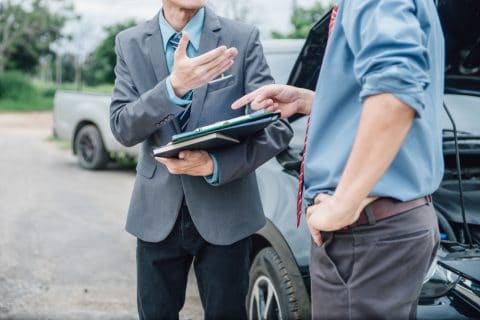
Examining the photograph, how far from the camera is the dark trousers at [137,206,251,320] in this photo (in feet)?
7.56

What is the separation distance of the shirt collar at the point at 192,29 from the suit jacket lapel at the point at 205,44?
24 mm

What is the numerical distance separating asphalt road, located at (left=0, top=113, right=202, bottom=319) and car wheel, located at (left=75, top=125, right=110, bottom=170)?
22cm

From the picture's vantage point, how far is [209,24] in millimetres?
2283

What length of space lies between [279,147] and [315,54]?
121cm

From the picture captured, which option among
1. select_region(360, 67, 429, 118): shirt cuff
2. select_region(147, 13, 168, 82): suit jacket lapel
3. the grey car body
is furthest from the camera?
the grey car body

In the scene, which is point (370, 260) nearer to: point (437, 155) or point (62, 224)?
point (437, 155)

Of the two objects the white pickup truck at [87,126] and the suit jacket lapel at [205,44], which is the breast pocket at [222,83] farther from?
the white pickup truck at [87,126]

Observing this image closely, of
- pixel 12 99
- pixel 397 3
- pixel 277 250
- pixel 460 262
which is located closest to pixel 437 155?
pixel 397 3

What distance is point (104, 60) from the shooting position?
4372cm

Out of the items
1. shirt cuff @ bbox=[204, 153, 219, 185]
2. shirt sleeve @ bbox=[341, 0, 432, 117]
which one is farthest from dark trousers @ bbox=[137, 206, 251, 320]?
shirt sleeve @ bbox=[341, 0, 432, 117]

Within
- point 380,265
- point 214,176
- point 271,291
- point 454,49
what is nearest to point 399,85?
point 380,265

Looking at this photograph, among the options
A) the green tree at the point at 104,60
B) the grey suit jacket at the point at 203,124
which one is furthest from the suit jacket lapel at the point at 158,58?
the green tree at the point at 104,60

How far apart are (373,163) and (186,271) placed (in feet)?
3.83

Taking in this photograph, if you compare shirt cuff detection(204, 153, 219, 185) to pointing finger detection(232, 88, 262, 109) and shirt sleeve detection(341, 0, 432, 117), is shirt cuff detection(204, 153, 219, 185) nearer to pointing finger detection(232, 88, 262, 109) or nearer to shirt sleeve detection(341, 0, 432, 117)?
pointing finger detection(232, 88, 262, 109)
